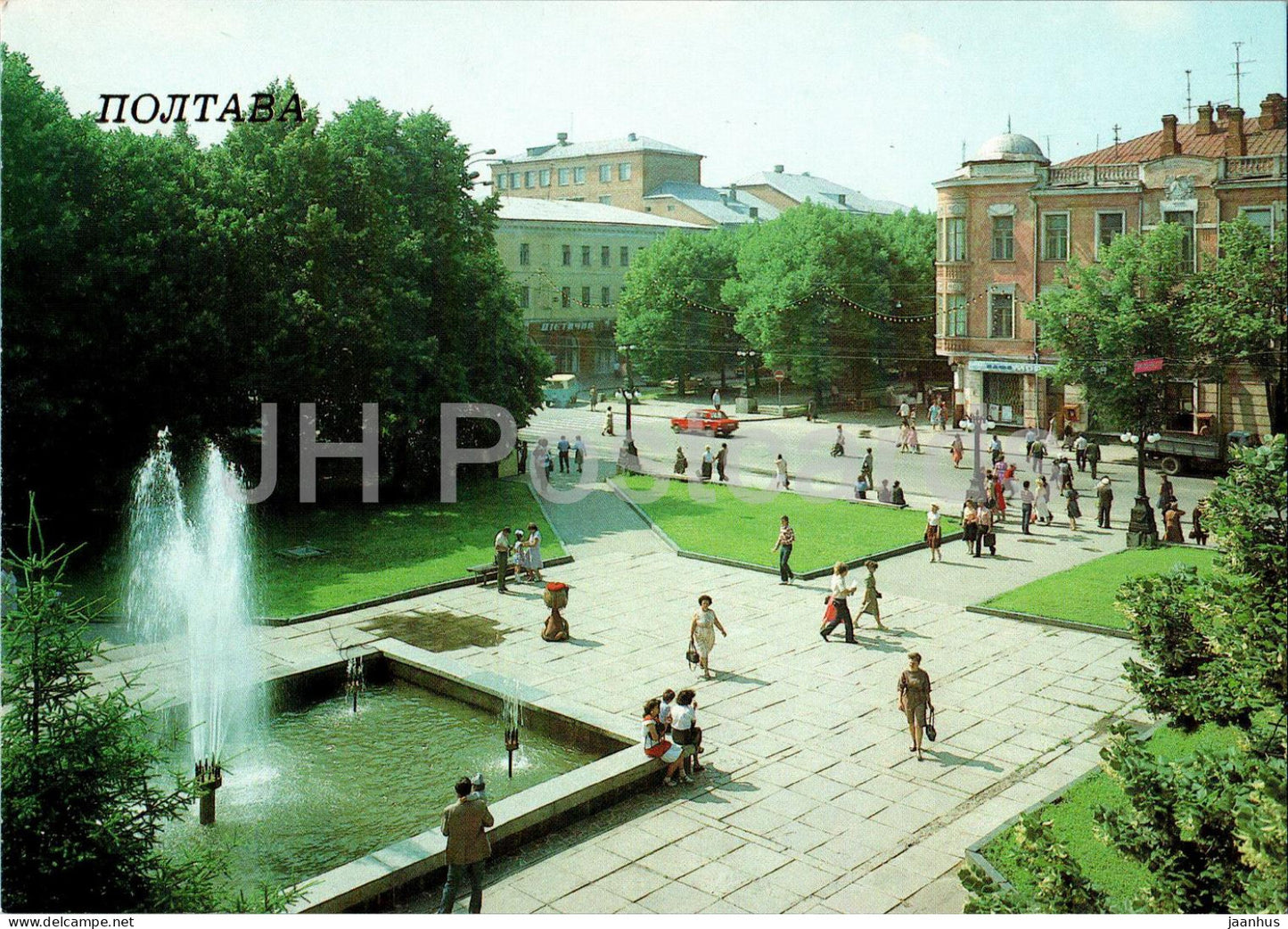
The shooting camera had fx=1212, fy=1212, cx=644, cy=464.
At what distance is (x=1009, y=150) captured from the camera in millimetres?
45719

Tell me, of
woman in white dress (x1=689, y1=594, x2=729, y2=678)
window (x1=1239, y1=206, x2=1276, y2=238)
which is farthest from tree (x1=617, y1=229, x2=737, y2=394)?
window (x1=1239, y1=206, x2=1276, y2=238)

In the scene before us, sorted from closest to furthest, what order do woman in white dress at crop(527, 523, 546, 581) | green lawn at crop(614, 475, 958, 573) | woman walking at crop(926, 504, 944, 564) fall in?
1. woman in white dress at crop(527, 523, 546, 581)
2. woman walking at crop(926, 504, 944, 564)
3. green lawn at crop(614, 475, 958, 573)

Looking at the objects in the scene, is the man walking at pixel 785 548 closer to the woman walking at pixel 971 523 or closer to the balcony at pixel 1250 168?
the woman walking at pixel 971 523

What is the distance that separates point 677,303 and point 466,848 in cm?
5519

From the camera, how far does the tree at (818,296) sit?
57.5 m

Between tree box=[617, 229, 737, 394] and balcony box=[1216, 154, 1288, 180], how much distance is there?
131 feet

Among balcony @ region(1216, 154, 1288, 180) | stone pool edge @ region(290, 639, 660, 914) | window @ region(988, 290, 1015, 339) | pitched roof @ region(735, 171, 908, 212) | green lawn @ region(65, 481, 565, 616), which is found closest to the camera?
balcony @ region(1216, 154, 1288, 180)

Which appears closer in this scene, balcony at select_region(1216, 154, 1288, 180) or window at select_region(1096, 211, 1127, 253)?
balcony at select_region(1216, 154, 1288, 180)

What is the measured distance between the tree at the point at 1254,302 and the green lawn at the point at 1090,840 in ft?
11.0

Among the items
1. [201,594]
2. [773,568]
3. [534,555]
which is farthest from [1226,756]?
[201,594]

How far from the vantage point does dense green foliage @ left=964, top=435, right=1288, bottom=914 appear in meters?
6.70

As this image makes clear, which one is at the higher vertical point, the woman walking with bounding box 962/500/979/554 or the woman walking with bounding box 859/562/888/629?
the woman walking with bounding box 962/500/979/554

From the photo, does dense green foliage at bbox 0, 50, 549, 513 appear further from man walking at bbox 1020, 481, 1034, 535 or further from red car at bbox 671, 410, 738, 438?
man walking at bbox 1020, 481, 1034, 535

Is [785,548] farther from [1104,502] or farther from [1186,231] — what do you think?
[1186,231]
